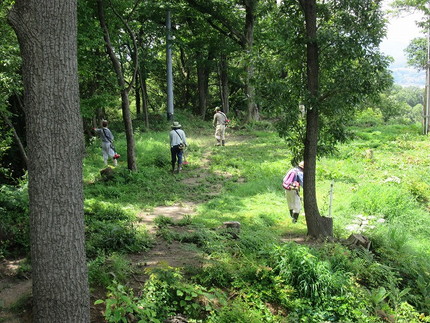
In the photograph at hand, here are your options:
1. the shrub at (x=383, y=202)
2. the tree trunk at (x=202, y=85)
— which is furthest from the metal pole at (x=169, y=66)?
the shrub at (x=383, y=202)

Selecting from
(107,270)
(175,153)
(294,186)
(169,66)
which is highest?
(169,66)

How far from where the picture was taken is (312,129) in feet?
26.7

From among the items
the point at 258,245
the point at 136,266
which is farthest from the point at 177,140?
the point at 136,266

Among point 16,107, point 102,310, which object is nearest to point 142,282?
point 102,310

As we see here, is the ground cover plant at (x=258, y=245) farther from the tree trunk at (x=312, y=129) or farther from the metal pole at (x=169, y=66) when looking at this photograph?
the metal pole at (x=169, y=66)

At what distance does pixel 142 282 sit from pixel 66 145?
8.14 feet

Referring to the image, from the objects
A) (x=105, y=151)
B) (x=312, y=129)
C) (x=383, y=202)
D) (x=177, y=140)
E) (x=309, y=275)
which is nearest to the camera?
(x=309, y=275)

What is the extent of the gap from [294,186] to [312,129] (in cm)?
179

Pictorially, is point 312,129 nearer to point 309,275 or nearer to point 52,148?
point 309,275

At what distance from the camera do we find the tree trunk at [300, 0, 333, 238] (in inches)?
307

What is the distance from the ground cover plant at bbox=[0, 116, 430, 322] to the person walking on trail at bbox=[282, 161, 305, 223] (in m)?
0.33

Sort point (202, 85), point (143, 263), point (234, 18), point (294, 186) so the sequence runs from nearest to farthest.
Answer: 1. point (143, 263)
2. point (294, 186)
3. point (234, 18)
4. point (202, 85)

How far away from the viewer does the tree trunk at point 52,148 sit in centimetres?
385

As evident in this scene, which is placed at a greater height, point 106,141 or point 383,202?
point 106,141
